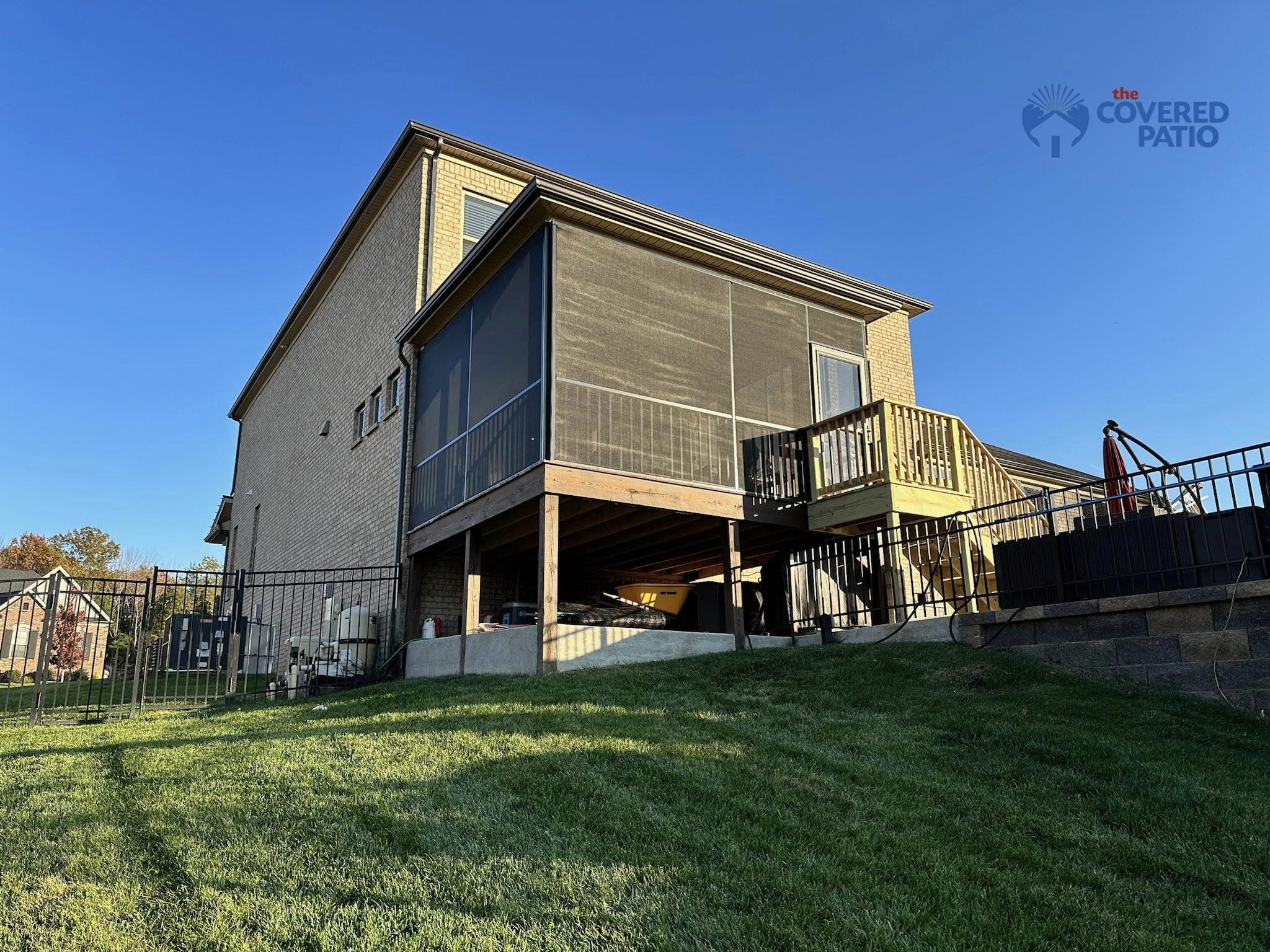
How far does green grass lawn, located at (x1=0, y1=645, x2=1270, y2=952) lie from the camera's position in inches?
142

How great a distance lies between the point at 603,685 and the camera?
8.18 metres

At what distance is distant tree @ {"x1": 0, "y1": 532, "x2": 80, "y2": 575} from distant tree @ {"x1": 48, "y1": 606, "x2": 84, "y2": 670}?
24.7 meters

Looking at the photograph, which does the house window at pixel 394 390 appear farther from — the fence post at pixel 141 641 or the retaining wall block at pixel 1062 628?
the retaining wall block at pixel 1062 628

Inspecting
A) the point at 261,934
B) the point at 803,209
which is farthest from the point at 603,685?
the point at 803,209

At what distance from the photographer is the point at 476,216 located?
15602mm

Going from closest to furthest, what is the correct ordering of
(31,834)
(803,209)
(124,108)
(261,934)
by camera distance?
(261,934), (31,834), (124,108), (803,209)

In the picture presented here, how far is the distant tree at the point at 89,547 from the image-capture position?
51.6m

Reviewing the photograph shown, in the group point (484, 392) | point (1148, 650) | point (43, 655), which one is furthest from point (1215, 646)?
point (43, 655)

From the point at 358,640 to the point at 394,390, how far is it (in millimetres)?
4400

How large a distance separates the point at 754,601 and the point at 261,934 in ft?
36.2

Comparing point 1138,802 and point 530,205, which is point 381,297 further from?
point 1138,802

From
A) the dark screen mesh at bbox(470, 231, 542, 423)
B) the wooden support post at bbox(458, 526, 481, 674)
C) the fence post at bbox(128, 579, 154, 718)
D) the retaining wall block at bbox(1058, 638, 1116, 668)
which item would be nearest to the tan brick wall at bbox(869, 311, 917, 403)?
the dark screen mesh at bbox(470, 231, 542, 423)

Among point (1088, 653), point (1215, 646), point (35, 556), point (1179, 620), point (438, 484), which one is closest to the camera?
point (1215, 646)

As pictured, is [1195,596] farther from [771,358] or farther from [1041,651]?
[771,358]
